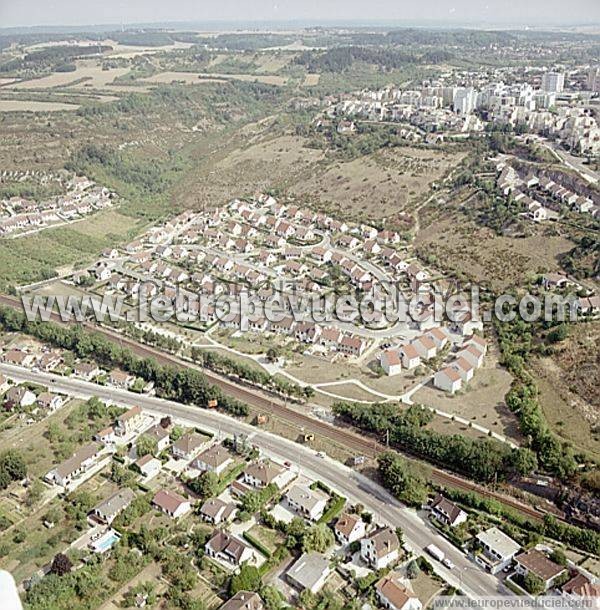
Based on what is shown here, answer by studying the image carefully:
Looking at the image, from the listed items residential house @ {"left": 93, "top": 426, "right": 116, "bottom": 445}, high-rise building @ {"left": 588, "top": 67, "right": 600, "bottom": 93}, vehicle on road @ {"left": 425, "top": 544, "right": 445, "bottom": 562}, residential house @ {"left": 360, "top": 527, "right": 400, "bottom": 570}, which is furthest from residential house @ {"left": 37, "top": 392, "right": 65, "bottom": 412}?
high-rise building @ {"left": 588, "top": 67, "right": 600, "bottom": 93}

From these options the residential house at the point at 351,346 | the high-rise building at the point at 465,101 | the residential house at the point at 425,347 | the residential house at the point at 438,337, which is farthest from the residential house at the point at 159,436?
the high-rise building at the point at 465,101

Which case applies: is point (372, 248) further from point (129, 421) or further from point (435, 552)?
point (435, 552)

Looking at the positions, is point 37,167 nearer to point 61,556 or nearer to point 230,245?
point 230,245

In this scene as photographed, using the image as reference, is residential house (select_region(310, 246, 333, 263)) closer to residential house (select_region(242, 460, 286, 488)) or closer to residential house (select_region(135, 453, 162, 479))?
residential house (select_region(242, 460, 286, 488))

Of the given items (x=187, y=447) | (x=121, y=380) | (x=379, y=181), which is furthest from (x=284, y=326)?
(x=379, y=181)

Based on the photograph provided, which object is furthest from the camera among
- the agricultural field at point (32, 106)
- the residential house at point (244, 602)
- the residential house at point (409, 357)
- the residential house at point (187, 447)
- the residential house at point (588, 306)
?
the agricultural field at point (32, 106)

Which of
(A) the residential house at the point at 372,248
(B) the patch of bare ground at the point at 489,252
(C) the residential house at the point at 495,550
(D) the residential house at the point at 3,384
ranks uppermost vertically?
(B) the patch of bare ground at the point at 489,252

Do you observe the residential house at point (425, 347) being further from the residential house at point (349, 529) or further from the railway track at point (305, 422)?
the residential house at point (349, 529)
